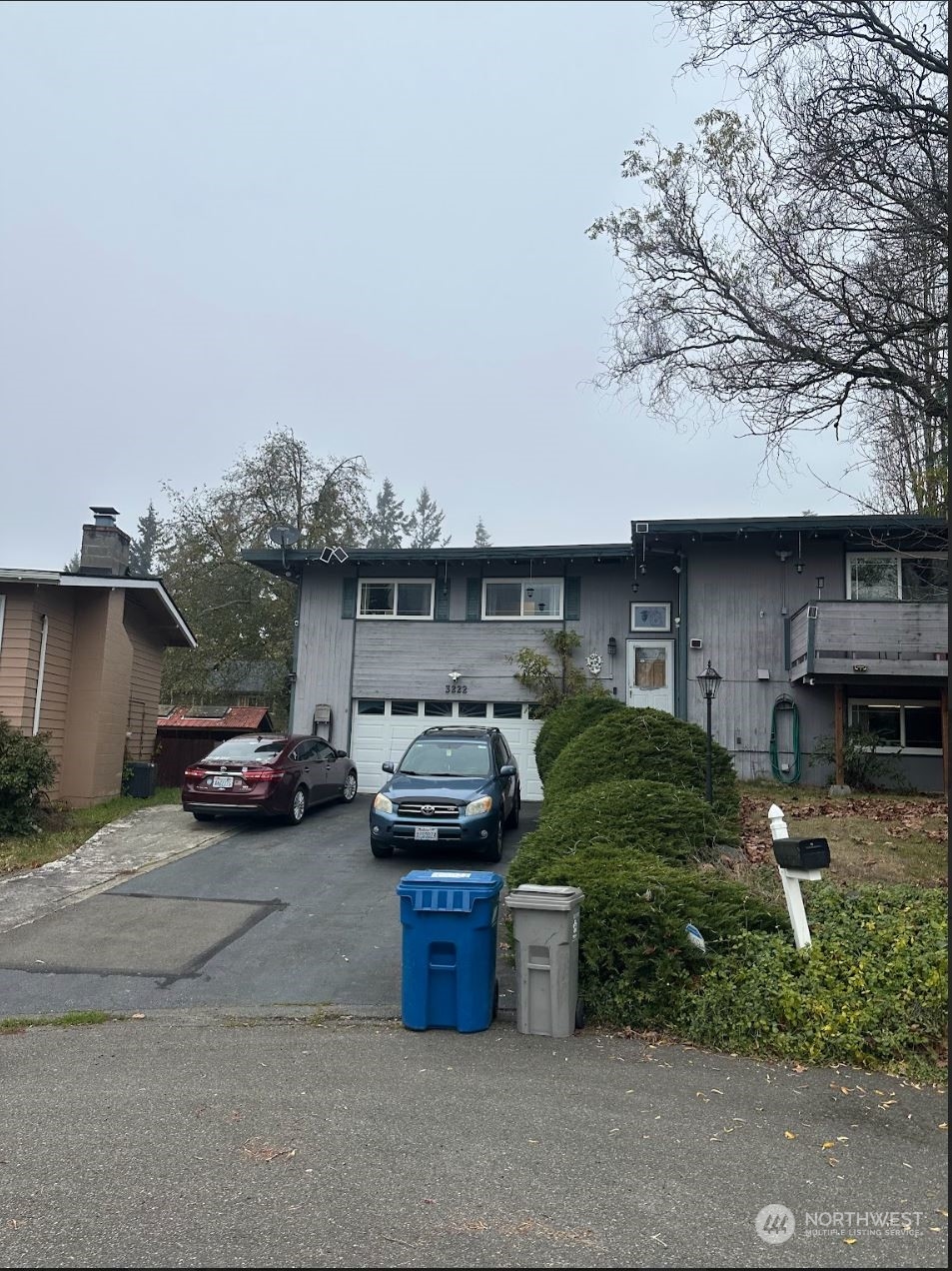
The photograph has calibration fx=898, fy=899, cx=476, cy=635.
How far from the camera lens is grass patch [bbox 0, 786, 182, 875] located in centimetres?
1158

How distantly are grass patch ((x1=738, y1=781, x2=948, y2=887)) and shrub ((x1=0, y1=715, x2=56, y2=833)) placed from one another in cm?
948

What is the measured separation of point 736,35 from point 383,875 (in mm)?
10414

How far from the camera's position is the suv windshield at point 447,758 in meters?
11.8

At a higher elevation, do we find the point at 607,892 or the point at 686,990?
the point at 607,892

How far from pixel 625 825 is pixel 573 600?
12.0 metres

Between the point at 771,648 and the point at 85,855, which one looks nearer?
the point at 85,855

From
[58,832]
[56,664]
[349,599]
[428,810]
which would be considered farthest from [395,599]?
[428,810]

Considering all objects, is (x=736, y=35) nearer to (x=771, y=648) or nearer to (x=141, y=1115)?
(x=771, y=648)

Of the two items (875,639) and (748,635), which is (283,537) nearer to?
(748,635)

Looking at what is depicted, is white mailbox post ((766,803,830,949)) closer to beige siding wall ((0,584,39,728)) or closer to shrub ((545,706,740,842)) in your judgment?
shrub ((545,706,740,842))

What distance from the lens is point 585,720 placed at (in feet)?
42.7

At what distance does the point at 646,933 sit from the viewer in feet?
18.6

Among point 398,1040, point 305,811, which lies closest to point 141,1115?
point 398,1040

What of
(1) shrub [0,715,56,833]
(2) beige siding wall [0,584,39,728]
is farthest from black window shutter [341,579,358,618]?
(1) shrub [0,715,56,833]
